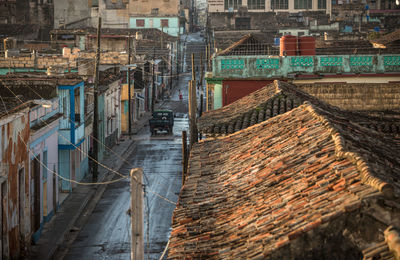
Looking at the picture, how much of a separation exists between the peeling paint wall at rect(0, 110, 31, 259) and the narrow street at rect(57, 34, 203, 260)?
5.22 ft

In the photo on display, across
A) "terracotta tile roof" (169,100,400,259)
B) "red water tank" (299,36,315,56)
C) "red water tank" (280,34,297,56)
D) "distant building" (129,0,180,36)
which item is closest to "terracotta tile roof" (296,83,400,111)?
"red water tank" (280,34,297,56)

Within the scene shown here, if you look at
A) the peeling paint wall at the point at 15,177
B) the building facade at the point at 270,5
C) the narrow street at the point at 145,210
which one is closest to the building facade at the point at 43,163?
the peeling paint wall at the point at 15,177

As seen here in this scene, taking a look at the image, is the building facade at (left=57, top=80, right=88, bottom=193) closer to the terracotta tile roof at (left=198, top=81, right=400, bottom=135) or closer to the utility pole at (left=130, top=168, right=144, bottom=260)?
the terracotta tile roof at (left=198, top=81, right=400, bottom=135)

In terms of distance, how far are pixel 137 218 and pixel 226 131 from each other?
10.9 metres

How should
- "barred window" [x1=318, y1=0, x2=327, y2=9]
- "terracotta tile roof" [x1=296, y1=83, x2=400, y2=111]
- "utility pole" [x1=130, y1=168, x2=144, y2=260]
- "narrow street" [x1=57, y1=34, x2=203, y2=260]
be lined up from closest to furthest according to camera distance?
1. "utility pole" [x1=130, y1=168, x2=144, y2=260]
2. "narrow street" [x1=57, y1=34, x2=203, y2=260]
3. "terracotta tile roof" [x1=296, y1=83, x2=400, y2=111]
4. "barred window" [x1=318, y1=0, x2=327, y2=9]

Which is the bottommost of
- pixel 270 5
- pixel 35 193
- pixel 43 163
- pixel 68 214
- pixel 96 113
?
pixel 68 214

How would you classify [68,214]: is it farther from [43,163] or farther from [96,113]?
[96,113]

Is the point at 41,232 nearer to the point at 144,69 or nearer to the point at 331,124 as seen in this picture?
the point at 331,124

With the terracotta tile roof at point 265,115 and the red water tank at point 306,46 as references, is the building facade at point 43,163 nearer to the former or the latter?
the terracotta tile roof at point 265,115

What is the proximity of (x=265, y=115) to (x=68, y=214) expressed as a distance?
1154cm

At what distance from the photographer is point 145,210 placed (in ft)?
88.2

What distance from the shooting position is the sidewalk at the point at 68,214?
2455 cm

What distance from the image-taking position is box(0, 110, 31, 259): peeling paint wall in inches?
875

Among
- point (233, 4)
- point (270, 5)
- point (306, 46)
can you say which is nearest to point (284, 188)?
point (306, 46)
